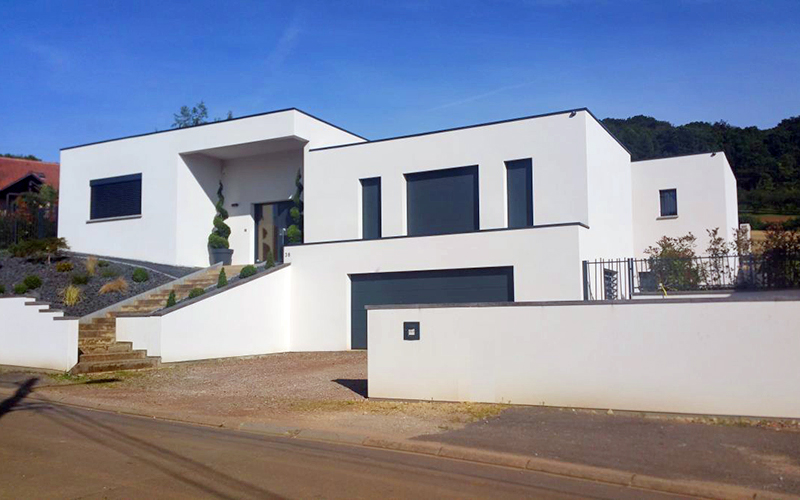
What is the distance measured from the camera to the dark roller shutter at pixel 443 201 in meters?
22.8

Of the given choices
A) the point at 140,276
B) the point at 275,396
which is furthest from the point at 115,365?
the point at 140,276

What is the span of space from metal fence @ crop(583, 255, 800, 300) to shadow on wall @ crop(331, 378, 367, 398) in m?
6.94

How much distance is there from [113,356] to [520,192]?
12127mm

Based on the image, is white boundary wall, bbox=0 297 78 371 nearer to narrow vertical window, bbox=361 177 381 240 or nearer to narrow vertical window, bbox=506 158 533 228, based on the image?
narrow vertical window, bbox=361 177 381 240

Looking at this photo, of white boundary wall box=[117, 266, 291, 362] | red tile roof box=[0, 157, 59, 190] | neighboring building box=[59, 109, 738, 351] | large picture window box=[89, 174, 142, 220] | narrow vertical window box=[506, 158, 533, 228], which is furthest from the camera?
red tile roof box=[0, 157, 59, 190]

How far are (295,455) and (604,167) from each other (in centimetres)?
1732

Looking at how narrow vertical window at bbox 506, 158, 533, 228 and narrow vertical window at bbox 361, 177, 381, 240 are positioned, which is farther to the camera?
narrow vertical window at bbox 361, 177, 381, 240

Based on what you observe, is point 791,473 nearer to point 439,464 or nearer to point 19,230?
point 439,464

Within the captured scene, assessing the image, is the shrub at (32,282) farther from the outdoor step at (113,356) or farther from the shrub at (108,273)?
the outdoor step at (113,356)

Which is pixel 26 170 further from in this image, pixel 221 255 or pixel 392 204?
pixel 392 204

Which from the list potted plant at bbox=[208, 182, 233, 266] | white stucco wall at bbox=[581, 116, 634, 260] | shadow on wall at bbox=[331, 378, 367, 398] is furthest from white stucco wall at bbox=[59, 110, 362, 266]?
shadow on wall at bbox=[331, 378, 367, 398]

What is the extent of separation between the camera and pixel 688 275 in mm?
18203

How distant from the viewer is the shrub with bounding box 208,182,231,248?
28.2 metres

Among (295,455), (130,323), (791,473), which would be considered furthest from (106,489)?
(130,323)
